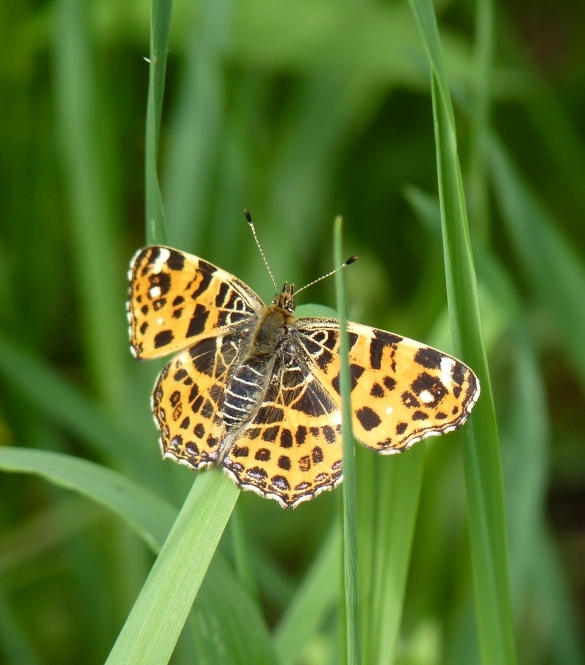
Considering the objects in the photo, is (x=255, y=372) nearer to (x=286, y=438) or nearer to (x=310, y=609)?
(x=286, y=438)

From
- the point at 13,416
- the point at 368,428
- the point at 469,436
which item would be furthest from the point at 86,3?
the point at 469,436

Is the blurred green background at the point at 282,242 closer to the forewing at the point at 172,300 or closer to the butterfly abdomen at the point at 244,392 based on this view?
the butterfly abdomen at the point at 244,392

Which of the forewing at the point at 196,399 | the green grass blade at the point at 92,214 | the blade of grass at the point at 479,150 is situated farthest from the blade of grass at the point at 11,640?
the blade of grass at the point at 479,150

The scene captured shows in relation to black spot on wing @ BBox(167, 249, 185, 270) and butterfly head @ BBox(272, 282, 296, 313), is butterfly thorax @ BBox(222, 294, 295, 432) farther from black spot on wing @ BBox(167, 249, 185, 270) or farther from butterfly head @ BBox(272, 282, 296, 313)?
black spot on wing @ BBox(167, 249, 185, 270)

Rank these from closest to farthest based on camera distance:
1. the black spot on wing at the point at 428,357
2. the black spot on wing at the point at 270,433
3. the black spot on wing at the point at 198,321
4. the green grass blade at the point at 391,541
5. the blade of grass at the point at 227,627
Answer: the blade of grass at the point at 227,627
the green grass blade at the point at 391,541
the black spot on wing at the point at 428,357
the black spot on wing at the point at 270,433
the black spot on wing at the point at 198,321

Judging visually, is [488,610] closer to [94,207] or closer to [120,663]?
[120,663]
